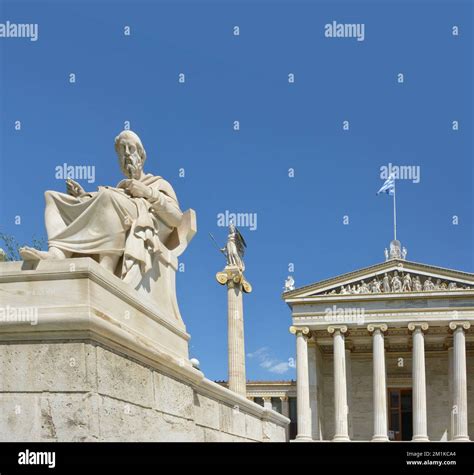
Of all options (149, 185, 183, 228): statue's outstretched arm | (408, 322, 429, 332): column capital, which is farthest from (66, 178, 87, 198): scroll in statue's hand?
(408, 322, 429, 332): column capital

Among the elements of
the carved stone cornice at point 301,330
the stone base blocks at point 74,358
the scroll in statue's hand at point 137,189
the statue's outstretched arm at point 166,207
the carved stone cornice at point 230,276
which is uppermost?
the carved stone cornice at point 230,276

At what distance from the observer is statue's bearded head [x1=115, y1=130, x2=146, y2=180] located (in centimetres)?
809

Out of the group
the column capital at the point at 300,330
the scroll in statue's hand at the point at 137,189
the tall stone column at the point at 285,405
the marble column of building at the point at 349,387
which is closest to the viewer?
the scroll in statue's hand at the point at 137,189

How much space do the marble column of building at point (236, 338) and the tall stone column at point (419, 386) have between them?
12.5 metres

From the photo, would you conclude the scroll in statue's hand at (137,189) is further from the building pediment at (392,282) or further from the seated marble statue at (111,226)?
the building pediment at (392,282)

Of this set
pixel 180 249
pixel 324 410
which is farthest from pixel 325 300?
pixel 180 249

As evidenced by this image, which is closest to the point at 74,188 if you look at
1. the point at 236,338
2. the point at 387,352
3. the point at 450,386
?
the point at 236,338

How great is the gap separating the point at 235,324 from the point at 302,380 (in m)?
11.6

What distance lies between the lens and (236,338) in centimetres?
3844

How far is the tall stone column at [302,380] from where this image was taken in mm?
48250

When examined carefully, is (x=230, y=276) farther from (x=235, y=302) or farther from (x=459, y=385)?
(x=459, y=385)

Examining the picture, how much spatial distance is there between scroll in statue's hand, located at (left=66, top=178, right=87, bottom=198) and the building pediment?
41.8m

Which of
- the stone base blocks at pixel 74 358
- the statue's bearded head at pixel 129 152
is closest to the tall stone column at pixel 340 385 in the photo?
the statue's bearded head at pixel 129 152
